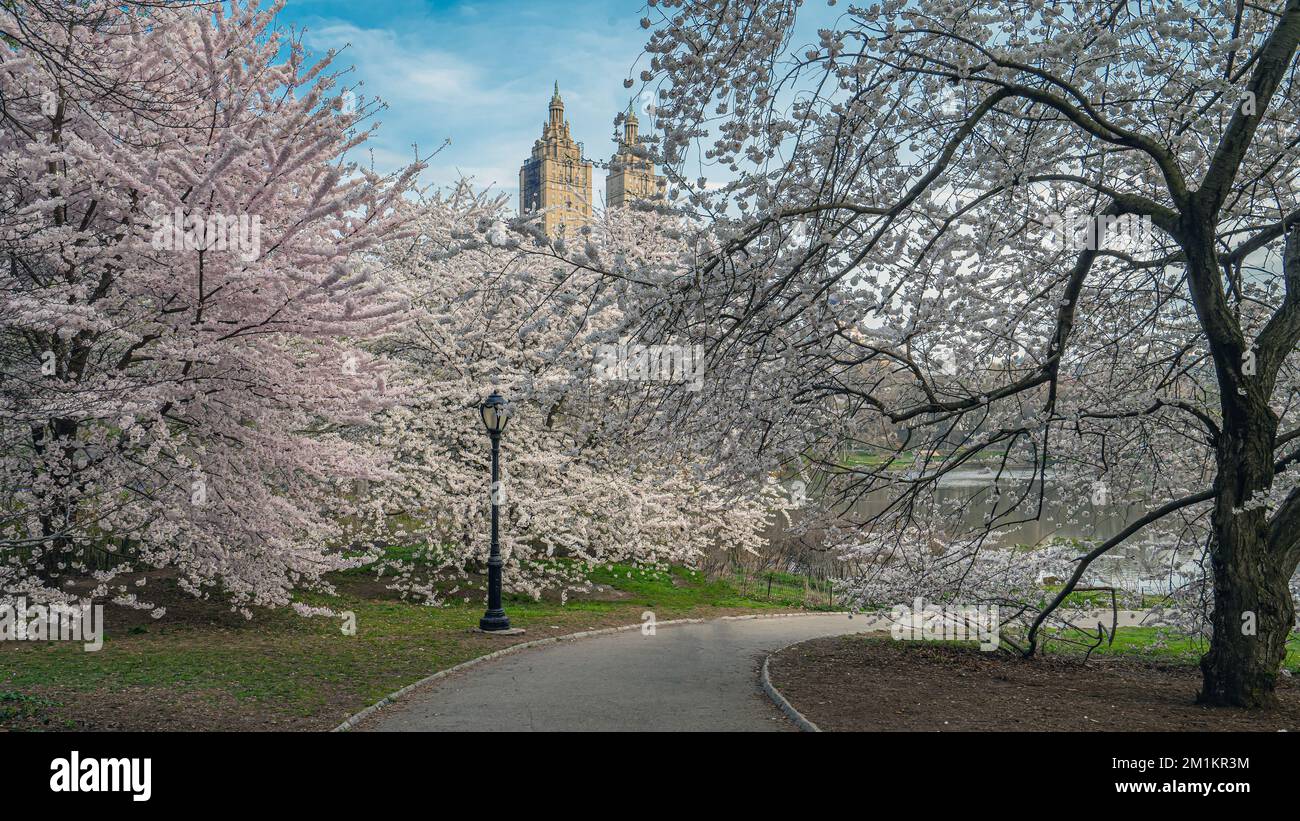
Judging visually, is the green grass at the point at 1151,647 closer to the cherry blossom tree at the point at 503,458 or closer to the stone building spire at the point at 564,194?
the cherry blossom tree at the point at 503,458

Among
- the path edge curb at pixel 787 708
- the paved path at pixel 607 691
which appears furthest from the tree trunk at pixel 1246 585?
the paved path at pixel 607 691

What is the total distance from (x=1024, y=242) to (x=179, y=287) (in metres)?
9.24

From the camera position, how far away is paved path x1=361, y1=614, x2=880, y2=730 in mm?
7215

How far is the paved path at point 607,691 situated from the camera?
7.21m

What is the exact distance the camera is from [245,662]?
9164 mm

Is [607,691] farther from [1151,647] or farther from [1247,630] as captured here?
[1151,647]

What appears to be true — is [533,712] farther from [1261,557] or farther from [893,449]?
[1261,557]

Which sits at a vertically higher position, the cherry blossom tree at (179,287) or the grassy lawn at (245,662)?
the cherry blossom tree at (179,287)

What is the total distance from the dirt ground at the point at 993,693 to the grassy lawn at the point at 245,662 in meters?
4.03

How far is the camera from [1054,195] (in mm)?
9289

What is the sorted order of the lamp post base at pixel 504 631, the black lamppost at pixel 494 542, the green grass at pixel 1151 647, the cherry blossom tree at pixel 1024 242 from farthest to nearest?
the black lamppost at pixel 494 542 → the lamp post base at pixel 504 631 → the green grass at pixel 1151 647 → the cherry blossom tree at pixel 1024 242

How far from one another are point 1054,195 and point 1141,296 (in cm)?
152

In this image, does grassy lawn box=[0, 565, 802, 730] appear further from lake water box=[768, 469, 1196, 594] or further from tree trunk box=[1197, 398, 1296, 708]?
tree trunk box=[1197, 398, 1296, 708]

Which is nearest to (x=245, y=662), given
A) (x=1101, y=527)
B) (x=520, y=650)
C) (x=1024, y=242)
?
(x=520, y=650)
